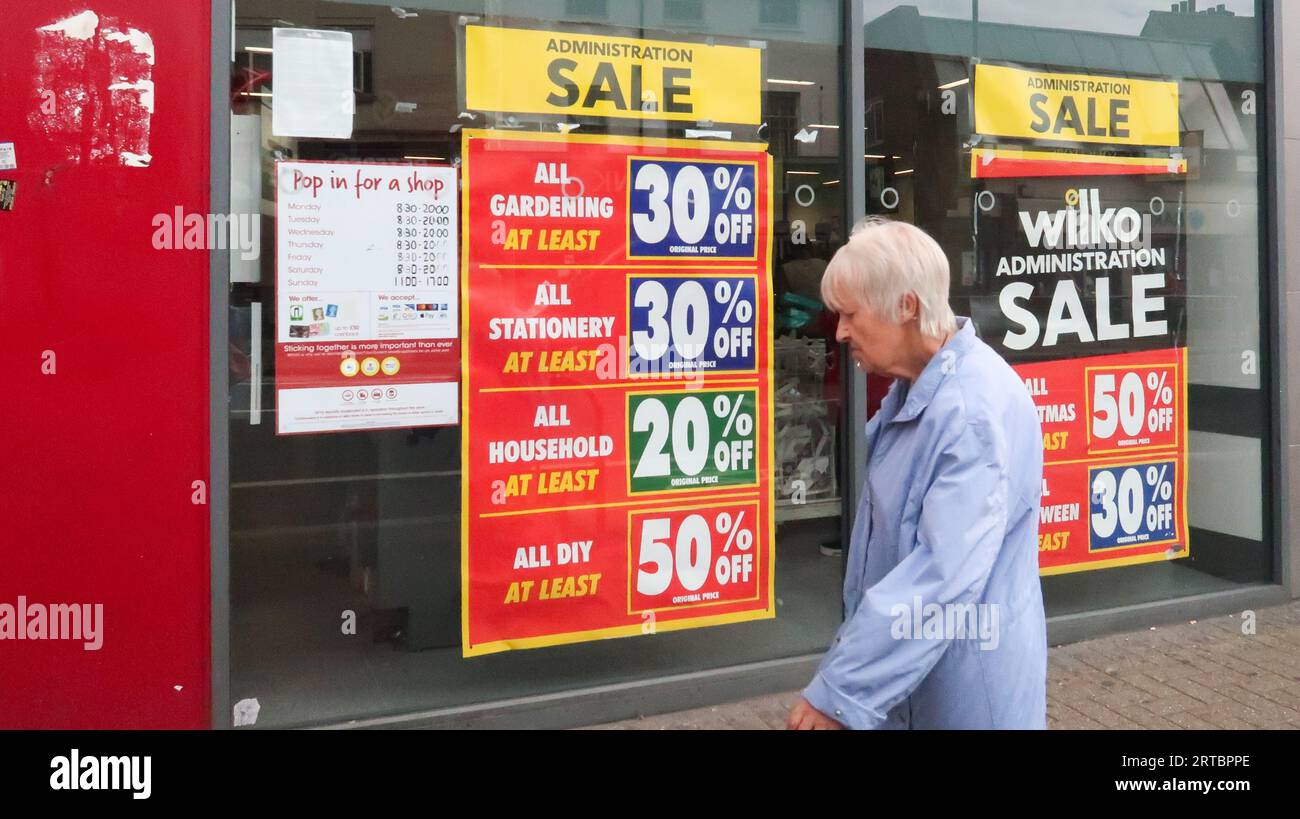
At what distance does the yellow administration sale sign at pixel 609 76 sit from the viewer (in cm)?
438

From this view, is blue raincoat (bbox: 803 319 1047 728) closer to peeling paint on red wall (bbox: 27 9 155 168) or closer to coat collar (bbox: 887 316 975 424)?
coat collar (bbox: 887 316 975 424)

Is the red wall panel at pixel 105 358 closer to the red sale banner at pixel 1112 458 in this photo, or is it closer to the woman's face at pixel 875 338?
the woman's face at pixel 875 338

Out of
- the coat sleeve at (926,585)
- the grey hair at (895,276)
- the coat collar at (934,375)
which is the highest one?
the grey hair at (895,276)

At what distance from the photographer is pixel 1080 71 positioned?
5.63 m

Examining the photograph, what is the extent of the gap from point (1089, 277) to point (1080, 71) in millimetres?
1060

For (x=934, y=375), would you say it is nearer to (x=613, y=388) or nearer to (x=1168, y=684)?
(x=613, y=388)

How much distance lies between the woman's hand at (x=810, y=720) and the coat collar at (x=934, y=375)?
0.63m

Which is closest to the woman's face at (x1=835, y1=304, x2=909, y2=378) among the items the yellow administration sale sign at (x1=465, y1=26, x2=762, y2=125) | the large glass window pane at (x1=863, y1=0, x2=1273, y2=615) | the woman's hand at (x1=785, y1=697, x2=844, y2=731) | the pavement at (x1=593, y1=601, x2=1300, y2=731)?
the woman's hand at (x1=785, y1=697, x2=844, y2=731)

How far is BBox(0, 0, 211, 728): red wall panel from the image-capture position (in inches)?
147

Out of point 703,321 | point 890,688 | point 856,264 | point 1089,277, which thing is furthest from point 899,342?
point 1089,277

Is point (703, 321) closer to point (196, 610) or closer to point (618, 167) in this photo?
point (618, 167)

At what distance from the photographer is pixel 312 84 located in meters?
4.09

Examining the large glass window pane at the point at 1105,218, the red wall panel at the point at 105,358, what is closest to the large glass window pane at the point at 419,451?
the red wall panel at the point at 105,358

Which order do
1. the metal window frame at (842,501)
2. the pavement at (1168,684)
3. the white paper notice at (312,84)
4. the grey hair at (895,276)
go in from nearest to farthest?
the grey hair at (895,276), the metal window frame at (842,501), the white paper notice at (312,84), the pavement at (1168,684)
